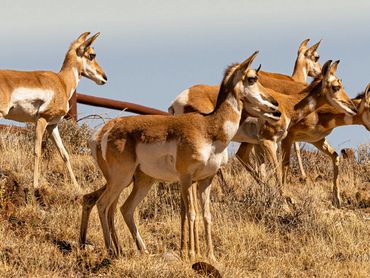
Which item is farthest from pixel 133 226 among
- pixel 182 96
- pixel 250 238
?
pixel 182 96

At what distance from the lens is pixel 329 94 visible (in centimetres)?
1363

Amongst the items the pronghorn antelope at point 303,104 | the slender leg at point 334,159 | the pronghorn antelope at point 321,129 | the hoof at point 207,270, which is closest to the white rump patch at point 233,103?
the hoof at point 207,270

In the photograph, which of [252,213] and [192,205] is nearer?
[192,205]

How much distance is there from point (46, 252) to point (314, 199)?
466 centimetres

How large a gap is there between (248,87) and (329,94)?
3.57m

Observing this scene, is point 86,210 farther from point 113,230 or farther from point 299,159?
point 299,159

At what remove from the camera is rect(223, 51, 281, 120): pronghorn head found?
10.3m

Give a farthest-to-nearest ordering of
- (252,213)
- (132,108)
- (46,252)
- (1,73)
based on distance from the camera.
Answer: (132,108), (1,73), (252,213), (46,252)

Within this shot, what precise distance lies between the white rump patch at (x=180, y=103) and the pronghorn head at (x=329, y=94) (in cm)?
155

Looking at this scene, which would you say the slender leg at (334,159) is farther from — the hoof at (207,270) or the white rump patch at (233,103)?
the hoof at (207,270)

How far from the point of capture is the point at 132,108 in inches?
679

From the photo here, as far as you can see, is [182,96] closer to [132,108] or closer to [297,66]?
[132,108]

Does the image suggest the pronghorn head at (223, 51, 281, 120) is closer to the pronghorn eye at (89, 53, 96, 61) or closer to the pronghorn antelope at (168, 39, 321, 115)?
the pronghorn antelope at (168, 39, 321, 115)

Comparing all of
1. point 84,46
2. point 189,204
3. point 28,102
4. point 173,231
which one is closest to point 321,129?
point 84,46
